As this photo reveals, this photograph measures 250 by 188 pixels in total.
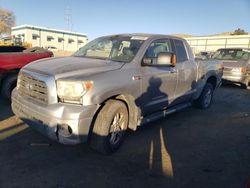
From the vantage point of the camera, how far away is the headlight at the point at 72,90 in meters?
3.34

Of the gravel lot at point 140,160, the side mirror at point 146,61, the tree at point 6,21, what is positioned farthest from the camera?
the tree at point 6,21

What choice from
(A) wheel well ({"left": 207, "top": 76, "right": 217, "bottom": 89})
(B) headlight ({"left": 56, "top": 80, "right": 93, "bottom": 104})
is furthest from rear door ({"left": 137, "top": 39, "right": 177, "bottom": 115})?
(A) wheel well ({"left": 207, "top": 76, "right": 217, "bottom": 89})

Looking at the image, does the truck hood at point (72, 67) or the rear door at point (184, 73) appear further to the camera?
the rear door at point (184, 73)

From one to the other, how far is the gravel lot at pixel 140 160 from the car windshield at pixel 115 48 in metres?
1.58

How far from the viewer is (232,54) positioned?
12.0 metres

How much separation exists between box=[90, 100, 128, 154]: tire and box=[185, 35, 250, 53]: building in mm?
33619

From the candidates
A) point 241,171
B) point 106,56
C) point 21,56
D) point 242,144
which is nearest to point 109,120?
point 106,56

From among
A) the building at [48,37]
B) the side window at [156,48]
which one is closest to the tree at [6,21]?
the building at [48,37]

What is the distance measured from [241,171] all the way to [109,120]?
6.95 feet

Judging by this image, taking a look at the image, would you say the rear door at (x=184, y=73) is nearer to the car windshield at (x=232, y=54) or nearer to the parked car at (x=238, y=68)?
the parked car at (x=238, y=68)

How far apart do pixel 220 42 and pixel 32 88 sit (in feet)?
128

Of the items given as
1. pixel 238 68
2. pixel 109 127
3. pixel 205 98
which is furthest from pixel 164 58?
pixel 238 68

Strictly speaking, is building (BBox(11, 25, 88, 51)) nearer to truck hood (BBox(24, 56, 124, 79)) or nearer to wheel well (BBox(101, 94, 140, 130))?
truck hood (BBox(24, 56, 124, 79))

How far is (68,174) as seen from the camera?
3.34 meters
